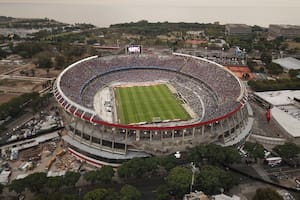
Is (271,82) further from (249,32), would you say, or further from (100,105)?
(249,32)

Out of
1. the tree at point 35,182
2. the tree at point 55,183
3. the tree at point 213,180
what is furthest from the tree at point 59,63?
the tree at point 213,180

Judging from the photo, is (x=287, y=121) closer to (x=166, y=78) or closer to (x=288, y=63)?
(x=166, y=78)

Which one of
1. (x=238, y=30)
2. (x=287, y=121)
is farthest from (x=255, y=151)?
(x=238, y=30)

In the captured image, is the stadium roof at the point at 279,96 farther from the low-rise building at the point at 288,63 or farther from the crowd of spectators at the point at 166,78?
the low-rise building at the point at 288,63

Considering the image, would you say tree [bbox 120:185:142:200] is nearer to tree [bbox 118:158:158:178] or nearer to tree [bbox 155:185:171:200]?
tree [bbox 155:185:171:200]

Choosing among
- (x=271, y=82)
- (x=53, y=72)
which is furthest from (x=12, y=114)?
(x=271, y=82)
